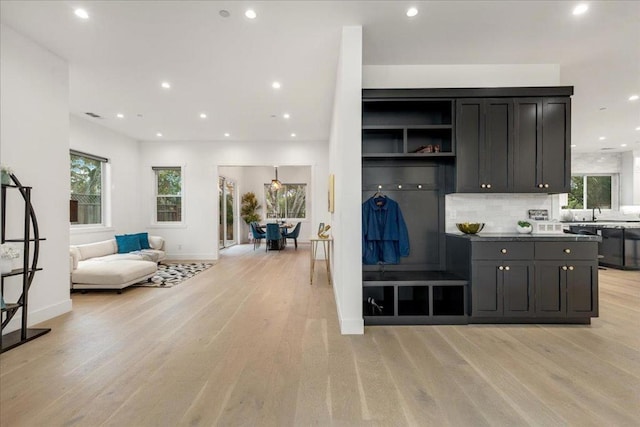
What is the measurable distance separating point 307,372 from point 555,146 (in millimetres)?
3555

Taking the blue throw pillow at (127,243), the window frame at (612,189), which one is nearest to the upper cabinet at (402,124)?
the blue throw pillow at (127,243)

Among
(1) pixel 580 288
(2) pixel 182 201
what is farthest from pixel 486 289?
(2) pixel 182 201

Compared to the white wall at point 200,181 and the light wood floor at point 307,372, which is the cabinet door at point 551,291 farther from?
the white wall at point 200,181

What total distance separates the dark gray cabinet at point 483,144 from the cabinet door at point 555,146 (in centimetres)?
38

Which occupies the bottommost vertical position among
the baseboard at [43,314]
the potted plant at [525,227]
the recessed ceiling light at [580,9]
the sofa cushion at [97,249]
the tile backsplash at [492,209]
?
the baseboard at [43,314]

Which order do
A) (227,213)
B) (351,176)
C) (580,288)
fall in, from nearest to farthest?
1. (351,176)
2. (580,288)
3. (227,213)

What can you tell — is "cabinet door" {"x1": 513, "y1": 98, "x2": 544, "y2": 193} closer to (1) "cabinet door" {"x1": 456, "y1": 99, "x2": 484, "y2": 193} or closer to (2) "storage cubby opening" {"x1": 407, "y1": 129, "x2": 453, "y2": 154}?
(1) "cabinet door" {"x1": 456, "y1": 99, "x2": 484, "y2": 193}

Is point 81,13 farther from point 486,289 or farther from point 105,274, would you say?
point 486,289

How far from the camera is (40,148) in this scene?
3400 millimetres

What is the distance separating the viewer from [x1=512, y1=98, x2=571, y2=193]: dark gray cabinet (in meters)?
3.46

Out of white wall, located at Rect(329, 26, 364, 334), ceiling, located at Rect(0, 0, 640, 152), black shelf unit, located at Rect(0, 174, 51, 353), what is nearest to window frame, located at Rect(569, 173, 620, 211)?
ceiling, located at Rect(0, 0, 640, 152)

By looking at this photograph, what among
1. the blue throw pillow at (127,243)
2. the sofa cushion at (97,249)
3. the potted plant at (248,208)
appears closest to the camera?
the sofa cushion at (97,249)

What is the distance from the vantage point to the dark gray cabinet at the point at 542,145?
3459 mm

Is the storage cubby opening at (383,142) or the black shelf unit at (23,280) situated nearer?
the black shelf unit at (23,280)
